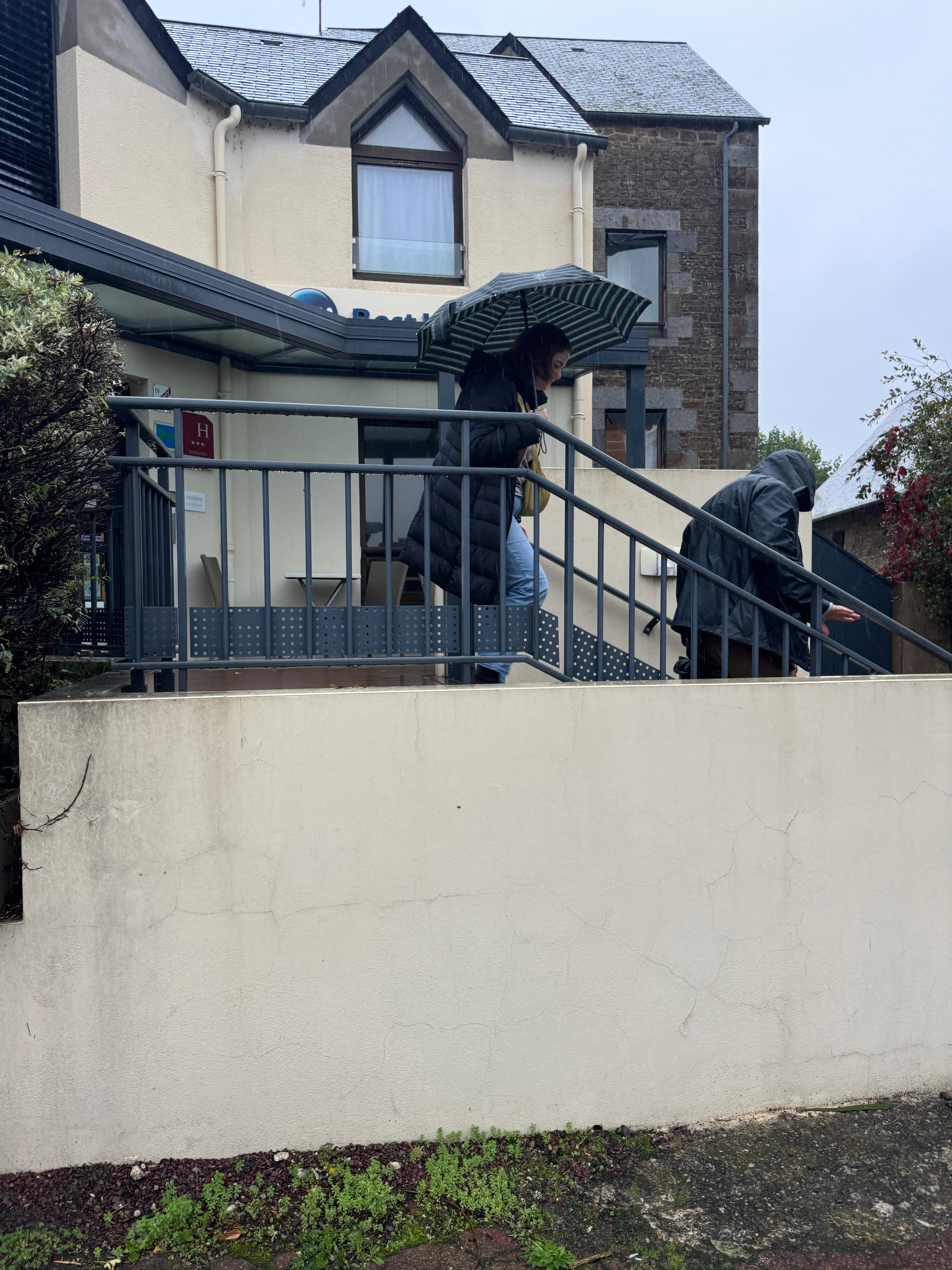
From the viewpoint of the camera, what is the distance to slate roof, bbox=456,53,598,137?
930cm

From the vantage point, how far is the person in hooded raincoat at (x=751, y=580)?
3725 mm

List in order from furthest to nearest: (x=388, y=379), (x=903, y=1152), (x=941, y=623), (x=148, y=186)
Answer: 1. (x=941, y=623)
2. (x=388, y=379)
3. (x=148, y=186)
4. (x=903, y=1152)

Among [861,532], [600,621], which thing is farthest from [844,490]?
[600,621]

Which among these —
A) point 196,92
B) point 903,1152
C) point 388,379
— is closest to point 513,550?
point 903,1152

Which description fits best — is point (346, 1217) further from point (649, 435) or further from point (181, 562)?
point (649, 435)

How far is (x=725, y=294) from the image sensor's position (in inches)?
526

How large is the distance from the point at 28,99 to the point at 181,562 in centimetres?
622

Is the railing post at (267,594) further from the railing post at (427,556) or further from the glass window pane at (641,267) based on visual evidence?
the glass window pane at (641,267)

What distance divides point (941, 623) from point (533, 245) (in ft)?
20.5

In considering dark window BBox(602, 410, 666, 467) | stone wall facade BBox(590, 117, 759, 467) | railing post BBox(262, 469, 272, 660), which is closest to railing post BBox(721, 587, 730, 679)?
railing post BBox(262, 469, 272, 660)

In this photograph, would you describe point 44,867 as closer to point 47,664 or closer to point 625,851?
point 47,664

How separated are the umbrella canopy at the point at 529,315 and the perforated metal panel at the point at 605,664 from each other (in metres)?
1.59

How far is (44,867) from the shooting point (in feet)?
9.03

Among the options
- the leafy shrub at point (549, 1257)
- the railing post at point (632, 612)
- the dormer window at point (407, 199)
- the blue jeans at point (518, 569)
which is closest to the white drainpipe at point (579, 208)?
the dormer window at point (407, 199)
